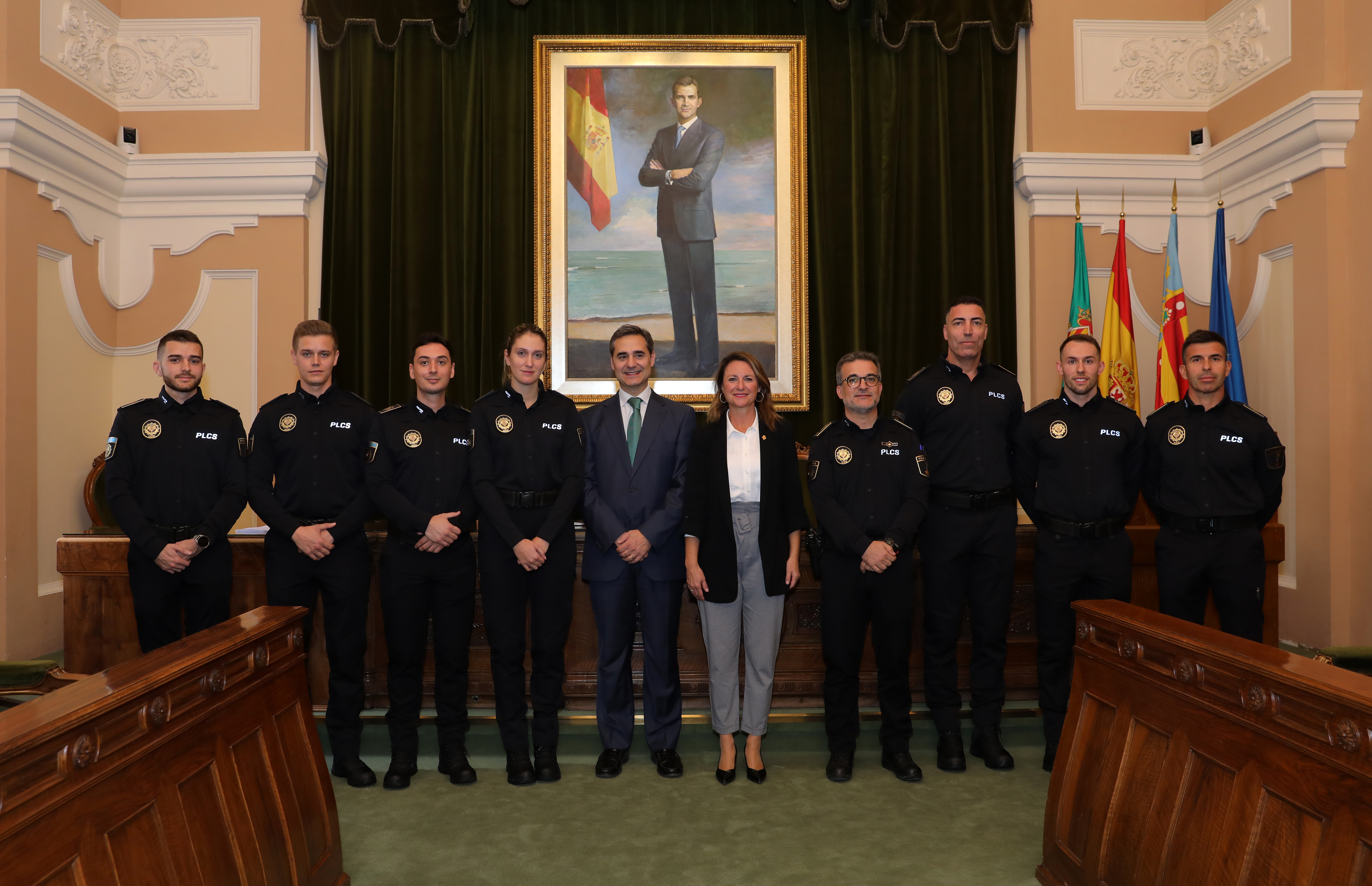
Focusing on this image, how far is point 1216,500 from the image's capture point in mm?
3086

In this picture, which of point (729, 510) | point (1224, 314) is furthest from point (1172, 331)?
point (729, 510)

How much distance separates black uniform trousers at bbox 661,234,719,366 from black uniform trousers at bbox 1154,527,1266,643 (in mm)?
2882

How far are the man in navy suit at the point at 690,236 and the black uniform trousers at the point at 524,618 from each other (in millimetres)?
2452

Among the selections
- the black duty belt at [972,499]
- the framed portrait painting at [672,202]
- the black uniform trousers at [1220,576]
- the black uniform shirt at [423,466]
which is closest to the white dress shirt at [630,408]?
the black uniform shirt at [423,466]

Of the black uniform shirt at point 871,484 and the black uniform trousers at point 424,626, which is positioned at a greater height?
the black uniform shirt at point 871,484

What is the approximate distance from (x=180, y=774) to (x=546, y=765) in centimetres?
154

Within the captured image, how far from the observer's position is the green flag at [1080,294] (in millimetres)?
4996

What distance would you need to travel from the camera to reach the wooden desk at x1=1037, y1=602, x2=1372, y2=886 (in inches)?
57.8

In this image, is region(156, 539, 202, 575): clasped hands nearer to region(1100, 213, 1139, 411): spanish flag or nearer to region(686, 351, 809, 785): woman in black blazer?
region(686, 351, 809, 785): woman in black blazer

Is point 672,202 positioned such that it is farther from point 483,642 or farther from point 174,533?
point 174,533

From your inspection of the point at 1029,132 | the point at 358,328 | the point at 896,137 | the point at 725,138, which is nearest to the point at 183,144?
the point at 358,328

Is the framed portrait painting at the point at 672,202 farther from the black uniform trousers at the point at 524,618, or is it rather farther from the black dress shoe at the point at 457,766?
the black dress shoe at the point at 457,766

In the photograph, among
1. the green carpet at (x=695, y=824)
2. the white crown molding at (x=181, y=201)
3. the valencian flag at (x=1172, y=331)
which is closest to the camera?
the green carpet at (x=695, y=824)

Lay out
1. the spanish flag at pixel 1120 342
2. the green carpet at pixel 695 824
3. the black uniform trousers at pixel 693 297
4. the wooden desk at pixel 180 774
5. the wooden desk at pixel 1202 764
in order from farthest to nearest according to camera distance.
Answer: the black uniform trousers at pixel 693 297
the spanish flag at pixel 1120 342
the green carpet at pixel 695 824
the wooden desk at pixel 1202 764
the wooden desk at pixel 180 774
